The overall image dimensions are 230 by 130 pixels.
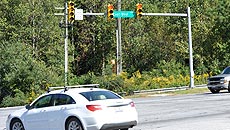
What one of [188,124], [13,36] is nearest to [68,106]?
[188,124]

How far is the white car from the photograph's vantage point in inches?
603

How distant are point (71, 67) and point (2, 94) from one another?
63.8ft

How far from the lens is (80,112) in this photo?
15438 mm

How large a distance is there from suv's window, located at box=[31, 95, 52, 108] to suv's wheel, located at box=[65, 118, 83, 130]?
1030mm

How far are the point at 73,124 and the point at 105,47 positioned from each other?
5828 centimetres

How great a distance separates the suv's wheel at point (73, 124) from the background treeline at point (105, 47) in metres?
31.3

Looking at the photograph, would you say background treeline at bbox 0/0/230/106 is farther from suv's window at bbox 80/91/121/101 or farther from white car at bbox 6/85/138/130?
suv's window at bbox 80/91/121/101

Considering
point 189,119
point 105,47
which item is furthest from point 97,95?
point 105,47

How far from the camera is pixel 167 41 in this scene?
229 ft

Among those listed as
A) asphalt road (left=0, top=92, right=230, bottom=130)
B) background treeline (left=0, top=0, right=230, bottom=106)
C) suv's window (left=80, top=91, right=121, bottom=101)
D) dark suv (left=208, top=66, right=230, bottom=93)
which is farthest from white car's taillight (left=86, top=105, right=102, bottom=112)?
background treeline (left=0, top=0, right=230, bottom=106)

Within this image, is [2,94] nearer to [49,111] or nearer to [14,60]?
[14,60]

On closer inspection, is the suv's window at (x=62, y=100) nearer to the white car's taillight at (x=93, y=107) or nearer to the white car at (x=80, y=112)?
the white car at (x=80, y=112)

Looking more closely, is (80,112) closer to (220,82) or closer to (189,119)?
(189,119)

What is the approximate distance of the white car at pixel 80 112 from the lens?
50.2 ft
